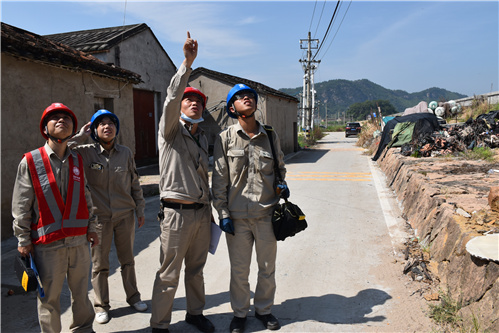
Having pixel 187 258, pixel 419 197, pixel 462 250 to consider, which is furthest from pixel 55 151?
pixel 419 197

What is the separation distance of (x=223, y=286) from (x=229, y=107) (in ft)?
6.88

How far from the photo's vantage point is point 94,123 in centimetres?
369

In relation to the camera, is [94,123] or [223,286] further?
[223,286]

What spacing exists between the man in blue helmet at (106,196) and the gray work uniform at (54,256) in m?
0.47

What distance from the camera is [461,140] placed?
11.6 metres

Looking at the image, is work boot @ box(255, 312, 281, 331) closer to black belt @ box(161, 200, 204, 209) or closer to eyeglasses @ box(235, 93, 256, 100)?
black belt @ box(161, 200, 204, 209)

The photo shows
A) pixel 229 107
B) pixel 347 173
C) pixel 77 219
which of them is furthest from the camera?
pixel 347 173

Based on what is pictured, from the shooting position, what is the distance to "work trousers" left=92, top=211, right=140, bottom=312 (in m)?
3.64

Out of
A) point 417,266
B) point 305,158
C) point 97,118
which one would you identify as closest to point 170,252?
point 97,118

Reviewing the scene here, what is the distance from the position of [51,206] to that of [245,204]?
5.05 ft

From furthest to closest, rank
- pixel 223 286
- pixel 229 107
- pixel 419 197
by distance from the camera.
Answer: pixel 419 197 → pixel 223 286 → pixel 229 107

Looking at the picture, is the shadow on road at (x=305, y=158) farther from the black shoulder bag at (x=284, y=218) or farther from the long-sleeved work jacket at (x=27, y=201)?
the long-sleeved work jacket at (x=27, y=201)

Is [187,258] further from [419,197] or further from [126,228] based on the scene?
[419,197]

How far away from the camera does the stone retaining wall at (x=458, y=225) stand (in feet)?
10.2
